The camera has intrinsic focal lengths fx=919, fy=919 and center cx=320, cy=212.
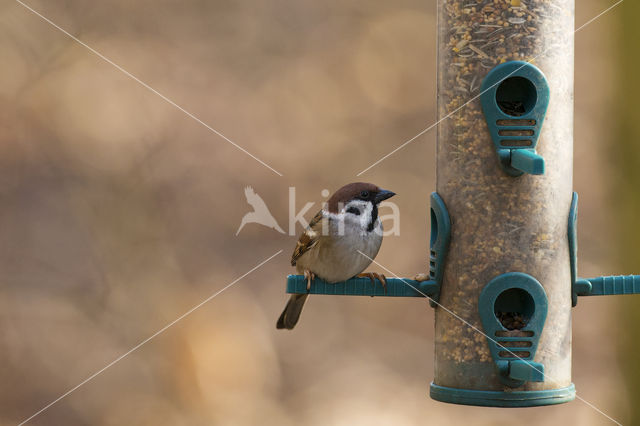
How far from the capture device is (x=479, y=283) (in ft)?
16.9

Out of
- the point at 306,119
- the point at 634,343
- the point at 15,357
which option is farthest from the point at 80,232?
the point at 634,343

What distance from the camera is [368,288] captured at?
17.1 ft

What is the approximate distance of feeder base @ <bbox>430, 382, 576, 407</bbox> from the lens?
495 centimetres

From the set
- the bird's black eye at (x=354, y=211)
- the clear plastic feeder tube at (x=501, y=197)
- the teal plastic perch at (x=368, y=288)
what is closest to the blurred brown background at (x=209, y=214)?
the clear plastic feeder tube at (x=501, y=197)

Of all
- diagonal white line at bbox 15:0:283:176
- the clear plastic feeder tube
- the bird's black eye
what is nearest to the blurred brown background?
diagonal white line at bbox 15:0:283:176

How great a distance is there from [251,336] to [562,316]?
5.16m

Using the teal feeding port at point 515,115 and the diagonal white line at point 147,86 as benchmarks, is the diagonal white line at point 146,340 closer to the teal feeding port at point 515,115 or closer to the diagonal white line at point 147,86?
the diagonal white line at point 147,86

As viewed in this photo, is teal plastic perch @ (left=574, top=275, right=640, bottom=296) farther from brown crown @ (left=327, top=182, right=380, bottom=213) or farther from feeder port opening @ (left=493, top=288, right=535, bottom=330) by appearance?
brown crown @ (left=327, top=182, right=380, bottom=213)

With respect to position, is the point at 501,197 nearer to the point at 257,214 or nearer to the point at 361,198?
the point at 361,198

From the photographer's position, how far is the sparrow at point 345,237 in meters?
5.54

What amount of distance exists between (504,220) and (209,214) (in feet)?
16.7

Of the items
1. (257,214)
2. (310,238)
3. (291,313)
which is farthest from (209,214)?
(310,238)

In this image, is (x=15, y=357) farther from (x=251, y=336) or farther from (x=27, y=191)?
(x=251, y=336)

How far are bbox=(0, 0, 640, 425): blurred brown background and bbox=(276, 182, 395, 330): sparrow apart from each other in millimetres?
3860
